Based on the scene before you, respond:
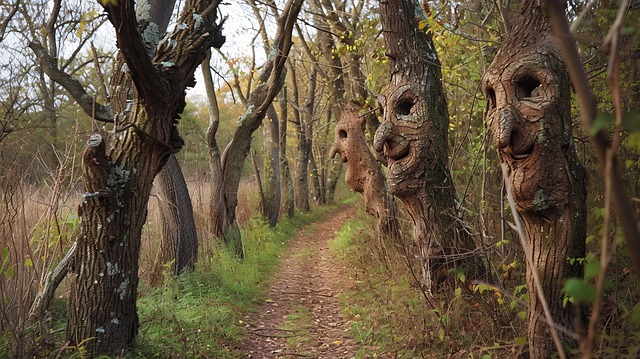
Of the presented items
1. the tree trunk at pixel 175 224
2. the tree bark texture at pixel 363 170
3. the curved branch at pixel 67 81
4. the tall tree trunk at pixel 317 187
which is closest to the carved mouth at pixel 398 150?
the tree bark texture at pixel 363 170

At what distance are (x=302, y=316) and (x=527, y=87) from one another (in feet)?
14.8

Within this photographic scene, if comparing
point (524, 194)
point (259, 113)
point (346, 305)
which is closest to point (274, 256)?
point (259, 113)

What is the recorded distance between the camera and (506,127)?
12.1 ft

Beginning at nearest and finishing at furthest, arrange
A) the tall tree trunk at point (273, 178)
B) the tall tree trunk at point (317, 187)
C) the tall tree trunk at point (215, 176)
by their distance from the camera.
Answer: the tall tree trunk at point (215, 176), the tall tree trunk at point (273, 178), the tall tree trunk at point (317, 187)

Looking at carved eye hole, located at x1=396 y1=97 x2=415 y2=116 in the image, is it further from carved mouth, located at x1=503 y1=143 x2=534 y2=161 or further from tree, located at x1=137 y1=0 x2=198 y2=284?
tree, located at x1=137 y1=0 x2=198 y2=284

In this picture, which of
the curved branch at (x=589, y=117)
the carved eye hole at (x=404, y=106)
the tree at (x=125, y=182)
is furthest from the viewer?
the carved eye hole at (x=404, y=106)

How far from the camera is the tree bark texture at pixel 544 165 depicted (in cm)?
366

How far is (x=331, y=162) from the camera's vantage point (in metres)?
24.6

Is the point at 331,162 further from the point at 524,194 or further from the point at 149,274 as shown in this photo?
the point at 524,194

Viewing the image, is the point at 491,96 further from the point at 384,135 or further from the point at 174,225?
the point at 174,225

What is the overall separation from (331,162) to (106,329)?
67.0 feet

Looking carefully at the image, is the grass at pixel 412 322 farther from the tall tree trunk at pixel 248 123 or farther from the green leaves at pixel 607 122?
the tall tree trunk at pixel 248 123

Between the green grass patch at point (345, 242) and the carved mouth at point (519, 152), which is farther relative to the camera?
the green grass patch at point (345, 242)

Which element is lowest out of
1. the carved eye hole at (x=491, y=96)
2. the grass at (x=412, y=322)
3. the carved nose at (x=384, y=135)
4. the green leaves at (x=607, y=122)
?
the grass at (x=412, y=322)
